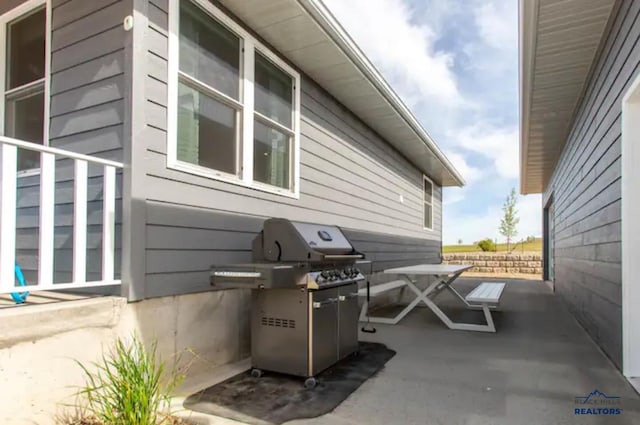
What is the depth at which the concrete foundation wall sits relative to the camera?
1.93 m

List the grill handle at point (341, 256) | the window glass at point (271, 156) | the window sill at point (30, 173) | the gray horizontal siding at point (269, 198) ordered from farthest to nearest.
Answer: the window glass at point (271, 156) → the window sill at point (30, 173) → the grill handle at point (341, 256) → the gray horizontal siding at point (269, 198)

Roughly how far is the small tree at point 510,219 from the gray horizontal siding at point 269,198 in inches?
574

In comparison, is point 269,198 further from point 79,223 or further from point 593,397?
point 593,397

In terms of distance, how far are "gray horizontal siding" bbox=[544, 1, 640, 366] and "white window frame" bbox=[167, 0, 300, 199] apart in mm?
2913

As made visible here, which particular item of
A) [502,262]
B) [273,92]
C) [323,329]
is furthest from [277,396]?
[502,262]

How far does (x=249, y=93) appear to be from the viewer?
364cm

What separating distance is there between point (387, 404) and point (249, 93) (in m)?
2.79

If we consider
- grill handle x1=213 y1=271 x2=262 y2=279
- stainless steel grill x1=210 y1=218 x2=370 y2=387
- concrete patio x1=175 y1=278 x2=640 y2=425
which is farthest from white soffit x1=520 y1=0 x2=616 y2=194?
grill handle x1=213 y1=271 x2=262 y2=279

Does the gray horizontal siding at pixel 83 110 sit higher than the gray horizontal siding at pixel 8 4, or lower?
lower

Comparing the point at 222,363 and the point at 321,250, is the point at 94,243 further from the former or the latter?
the point at 321,250

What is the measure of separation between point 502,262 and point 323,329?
48.1ft

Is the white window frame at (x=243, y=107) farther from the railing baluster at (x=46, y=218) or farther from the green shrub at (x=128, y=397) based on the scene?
the green shrub at (x=128, y=397)

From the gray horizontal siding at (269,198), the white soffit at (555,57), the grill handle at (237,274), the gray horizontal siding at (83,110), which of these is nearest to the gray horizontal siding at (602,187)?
the white soffit at (555,57)

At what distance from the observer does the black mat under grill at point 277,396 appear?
239 cm
